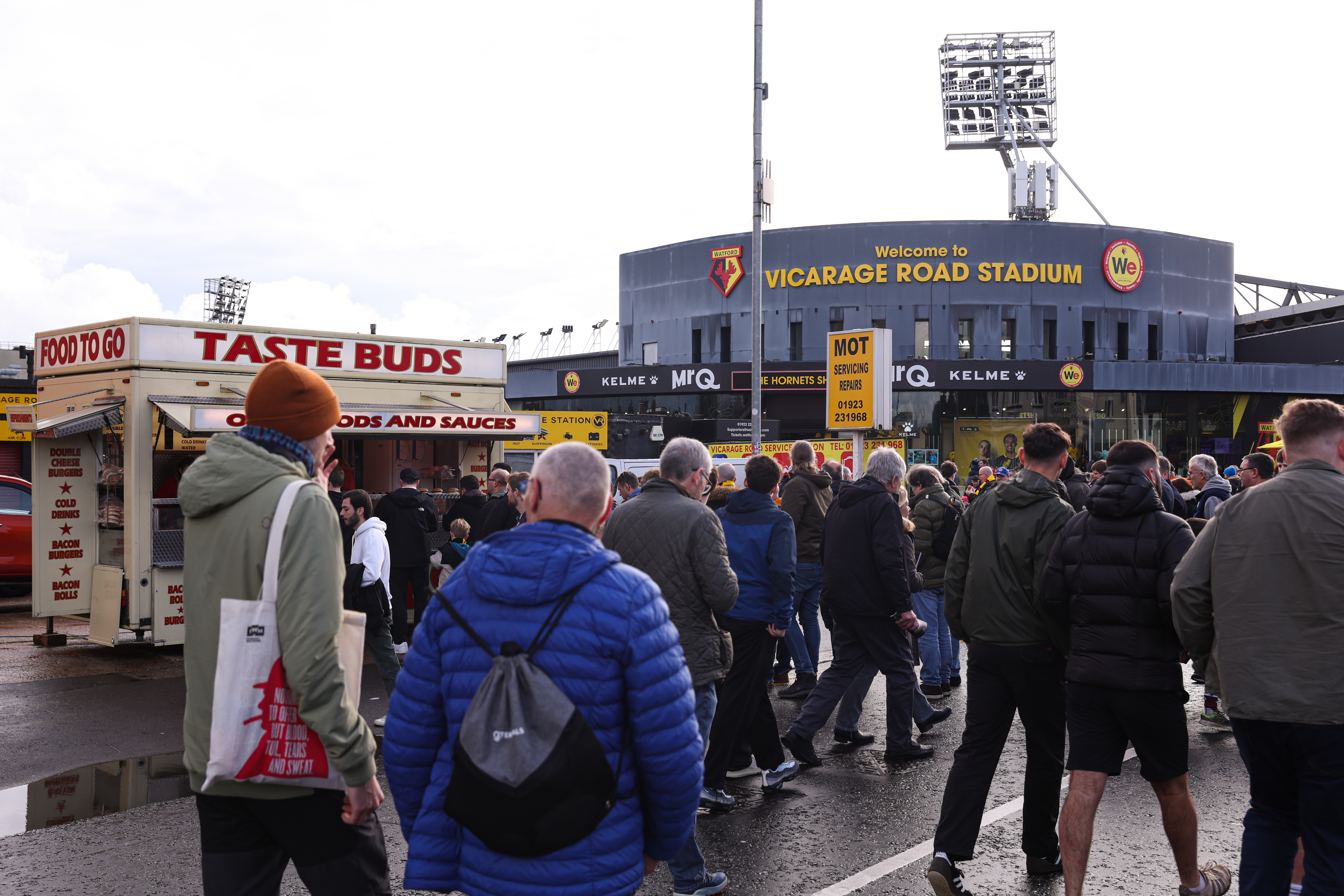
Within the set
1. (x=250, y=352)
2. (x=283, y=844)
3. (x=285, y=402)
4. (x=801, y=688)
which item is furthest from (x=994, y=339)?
(x=283, y=844)

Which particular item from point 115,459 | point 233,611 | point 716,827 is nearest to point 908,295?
point 115,459

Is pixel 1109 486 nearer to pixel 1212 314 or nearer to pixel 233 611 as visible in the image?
pixel 233 611

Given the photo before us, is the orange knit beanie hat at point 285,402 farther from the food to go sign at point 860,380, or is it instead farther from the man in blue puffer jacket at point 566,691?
the food to go sign at point 860,380

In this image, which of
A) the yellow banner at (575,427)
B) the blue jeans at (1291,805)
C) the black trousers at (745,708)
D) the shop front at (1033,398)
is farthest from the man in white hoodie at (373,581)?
the shop front at (1033,398)

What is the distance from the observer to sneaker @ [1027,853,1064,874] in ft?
15.1

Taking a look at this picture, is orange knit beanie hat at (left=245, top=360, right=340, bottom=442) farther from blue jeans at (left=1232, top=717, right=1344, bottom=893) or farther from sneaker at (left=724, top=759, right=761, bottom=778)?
sneaker at (left=724, top=759, right=761, bottom=778)

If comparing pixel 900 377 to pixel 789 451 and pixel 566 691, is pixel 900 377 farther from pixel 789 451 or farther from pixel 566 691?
pixel 566 691

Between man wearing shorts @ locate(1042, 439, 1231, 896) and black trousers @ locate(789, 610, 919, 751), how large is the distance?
2.11 metres

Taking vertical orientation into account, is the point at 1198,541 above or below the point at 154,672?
above

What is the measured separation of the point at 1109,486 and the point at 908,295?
35183 millimetres

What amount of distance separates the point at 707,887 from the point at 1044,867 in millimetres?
1575

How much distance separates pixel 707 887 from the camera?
434cm

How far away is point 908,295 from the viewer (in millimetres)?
38062

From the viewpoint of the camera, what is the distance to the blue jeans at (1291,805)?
3299 mm
